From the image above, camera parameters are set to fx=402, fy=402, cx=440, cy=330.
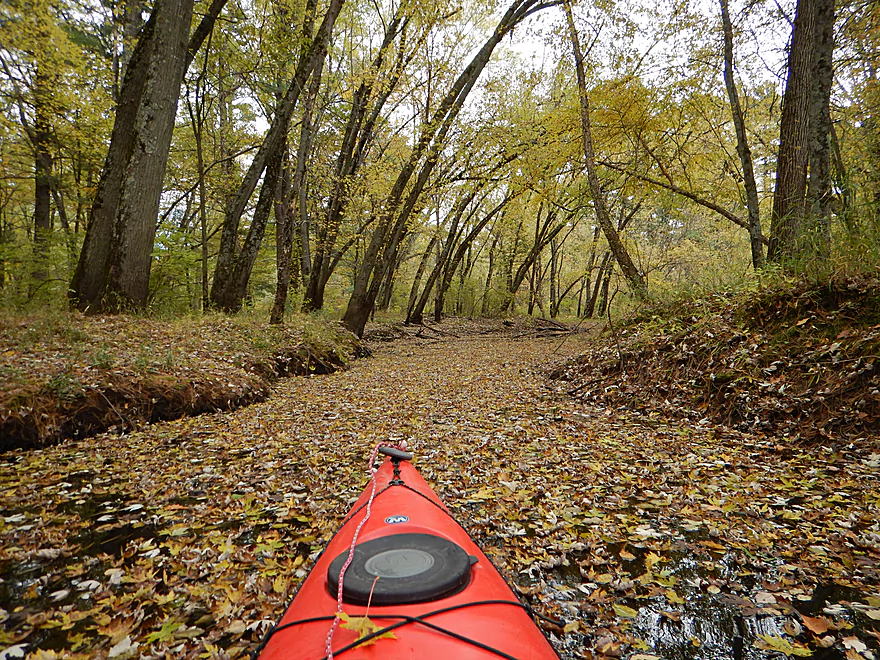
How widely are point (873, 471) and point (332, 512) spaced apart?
4.67m

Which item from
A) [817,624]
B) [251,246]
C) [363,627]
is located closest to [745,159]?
[817,624]

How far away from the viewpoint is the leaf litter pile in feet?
7.02

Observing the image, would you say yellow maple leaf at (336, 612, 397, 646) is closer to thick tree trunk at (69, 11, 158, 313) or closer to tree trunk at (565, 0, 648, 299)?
tree trunk at (565, 0, 648, 299)

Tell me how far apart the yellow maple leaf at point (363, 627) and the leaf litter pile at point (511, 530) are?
4 centimetres

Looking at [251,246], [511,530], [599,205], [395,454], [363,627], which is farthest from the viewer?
[251,246]

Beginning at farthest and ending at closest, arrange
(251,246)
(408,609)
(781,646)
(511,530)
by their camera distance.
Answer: (251,246) < (511,530) < (781,646) < (408,609)

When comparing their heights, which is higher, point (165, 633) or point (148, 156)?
point (148, 156)

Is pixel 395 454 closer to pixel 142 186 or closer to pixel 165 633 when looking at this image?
pixel 165 633

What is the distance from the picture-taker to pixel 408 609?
4.55 ft

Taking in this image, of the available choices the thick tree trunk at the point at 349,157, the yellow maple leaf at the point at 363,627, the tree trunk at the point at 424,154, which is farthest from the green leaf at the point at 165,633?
the thick tree trunk at the point at 349,157

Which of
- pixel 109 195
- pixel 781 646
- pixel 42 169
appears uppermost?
pixel 42 169

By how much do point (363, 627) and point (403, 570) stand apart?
339 mm

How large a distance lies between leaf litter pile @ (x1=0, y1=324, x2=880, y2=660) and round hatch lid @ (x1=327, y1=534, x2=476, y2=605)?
209 millimetres

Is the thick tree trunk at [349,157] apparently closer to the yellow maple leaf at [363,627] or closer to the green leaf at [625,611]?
the green leaf at [625,611]
